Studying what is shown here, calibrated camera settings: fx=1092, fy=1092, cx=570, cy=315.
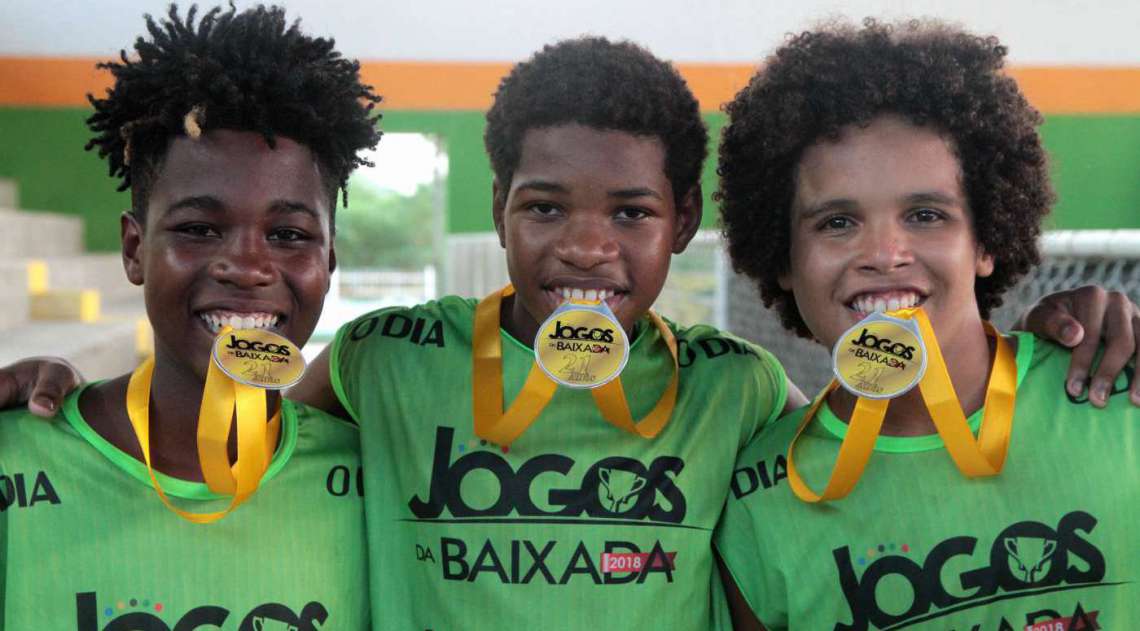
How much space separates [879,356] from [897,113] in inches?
18.1

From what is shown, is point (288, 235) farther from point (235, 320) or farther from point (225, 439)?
point (225, 439)

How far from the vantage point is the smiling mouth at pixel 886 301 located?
71.2 inches

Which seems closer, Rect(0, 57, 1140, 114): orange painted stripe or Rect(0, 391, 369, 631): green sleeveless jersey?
Rect(0, 391, 369, 631): green sleeveless jersey

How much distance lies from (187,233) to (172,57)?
0.33m

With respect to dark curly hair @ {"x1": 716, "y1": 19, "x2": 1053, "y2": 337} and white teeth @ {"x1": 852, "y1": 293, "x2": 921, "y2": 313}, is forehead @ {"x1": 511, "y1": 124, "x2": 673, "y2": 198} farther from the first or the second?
white teeth @ {"x1": 852, "y1": 293, "x2": 921, "y2": 313}

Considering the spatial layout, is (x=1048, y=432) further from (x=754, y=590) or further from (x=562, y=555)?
(x=562, y=555)

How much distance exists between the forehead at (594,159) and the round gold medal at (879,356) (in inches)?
19.6

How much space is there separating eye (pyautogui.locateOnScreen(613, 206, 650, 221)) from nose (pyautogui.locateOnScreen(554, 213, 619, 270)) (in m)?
0.04

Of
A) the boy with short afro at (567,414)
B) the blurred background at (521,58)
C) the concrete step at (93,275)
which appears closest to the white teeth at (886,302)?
the boy with short afro at (567,414)

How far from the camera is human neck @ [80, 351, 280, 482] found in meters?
1.88

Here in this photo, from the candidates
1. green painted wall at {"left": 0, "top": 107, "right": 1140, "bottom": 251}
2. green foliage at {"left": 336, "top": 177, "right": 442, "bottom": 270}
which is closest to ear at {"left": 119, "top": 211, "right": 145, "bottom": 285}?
green painted wall at {"left": 0, "top": 107, "right": 1140, "bottom": 251}

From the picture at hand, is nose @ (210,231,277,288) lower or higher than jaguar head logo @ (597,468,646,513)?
higher

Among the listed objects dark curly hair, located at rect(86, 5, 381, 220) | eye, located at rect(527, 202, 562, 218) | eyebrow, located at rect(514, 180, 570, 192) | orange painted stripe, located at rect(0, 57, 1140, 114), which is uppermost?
orange painted stripe, located at rect(0, 57, 1140, 114)

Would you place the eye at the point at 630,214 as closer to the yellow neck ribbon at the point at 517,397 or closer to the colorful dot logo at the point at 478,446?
the yellow neck ribbon at the point at 517,397
